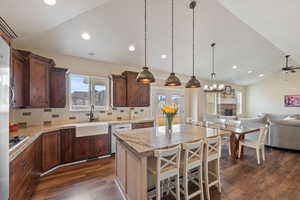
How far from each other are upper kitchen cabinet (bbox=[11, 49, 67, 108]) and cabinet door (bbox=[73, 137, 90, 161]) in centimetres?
97

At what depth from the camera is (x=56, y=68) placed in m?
3.31

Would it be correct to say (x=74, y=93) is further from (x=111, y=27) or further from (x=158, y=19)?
(x=158, y=19)

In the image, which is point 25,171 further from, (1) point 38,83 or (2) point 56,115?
(2) point 56,115

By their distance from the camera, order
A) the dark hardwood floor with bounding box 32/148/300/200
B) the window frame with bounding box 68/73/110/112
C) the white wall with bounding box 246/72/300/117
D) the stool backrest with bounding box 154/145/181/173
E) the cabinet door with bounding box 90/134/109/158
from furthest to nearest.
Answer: the white wall with bounding box 246/72/300/117 < the window frame with bounding box 68/73/110/112 < the cabinet door with bounding box 90/134/109/158 < the dark hardwood floor with bounding box 32/148/300/200 < the stool backrest with bounding box 154/145/181/173

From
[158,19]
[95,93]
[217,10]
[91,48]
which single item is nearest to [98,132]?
[95,93]

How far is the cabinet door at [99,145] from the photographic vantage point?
11.3 feet

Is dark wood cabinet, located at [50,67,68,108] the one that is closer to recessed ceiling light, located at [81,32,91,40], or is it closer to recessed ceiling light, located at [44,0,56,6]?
recessed ceiling light, located at [81,32,91,40]

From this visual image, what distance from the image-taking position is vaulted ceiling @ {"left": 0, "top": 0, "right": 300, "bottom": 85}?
7.26ft

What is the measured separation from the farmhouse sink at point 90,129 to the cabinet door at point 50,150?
421mm

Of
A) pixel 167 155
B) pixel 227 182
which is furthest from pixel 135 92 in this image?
pixel 227 182

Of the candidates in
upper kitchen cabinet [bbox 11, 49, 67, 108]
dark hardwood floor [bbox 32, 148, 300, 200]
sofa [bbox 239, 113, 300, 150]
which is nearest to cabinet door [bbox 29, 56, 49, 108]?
upper kitchen cabinet [bbox 11, 49, 67, 108]

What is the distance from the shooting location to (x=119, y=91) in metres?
4.23

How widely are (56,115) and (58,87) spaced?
77 centimetres

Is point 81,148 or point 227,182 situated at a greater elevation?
point 81,148
